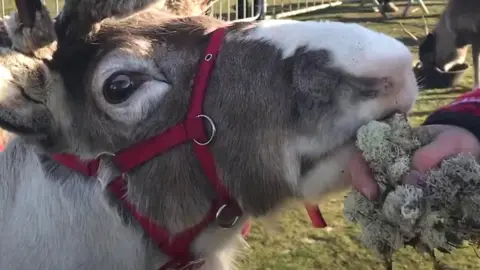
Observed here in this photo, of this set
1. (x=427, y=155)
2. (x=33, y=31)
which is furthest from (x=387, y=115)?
(x=33, y=31)

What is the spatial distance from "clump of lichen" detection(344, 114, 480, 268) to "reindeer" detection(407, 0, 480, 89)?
227 inches

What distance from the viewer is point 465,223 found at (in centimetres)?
166

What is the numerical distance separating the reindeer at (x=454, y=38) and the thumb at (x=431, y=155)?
18.6 feet

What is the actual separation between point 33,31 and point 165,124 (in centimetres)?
45

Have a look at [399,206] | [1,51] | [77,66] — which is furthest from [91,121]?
[399,206]

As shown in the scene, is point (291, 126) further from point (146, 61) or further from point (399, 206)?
point (146, 61)

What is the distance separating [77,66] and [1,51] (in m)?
0.21

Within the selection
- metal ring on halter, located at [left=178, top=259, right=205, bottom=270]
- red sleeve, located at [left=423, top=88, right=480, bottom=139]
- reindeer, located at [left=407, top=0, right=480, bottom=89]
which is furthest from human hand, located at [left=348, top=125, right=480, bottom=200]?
reindeer, located at [left=407, top=0, right=480, bottom=89]

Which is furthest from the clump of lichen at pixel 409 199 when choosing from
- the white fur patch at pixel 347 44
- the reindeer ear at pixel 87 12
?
the reindeer ear at pixel 87 12

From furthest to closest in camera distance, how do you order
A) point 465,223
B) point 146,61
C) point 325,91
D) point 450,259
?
point 450,259 → point 146,61 → point 325,91 → point 465,223

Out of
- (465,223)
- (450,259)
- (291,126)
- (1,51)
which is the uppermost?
(1,51)

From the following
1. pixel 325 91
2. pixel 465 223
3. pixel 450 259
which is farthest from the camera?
pixel 450 259

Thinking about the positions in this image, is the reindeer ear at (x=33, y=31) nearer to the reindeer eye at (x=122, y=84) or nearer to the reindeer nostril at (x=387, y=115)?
the reindeer eye at (x=122, y=84)

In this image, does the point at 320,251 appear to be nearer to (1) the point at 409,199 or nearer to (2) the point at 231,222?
(2) the point at 231,222
